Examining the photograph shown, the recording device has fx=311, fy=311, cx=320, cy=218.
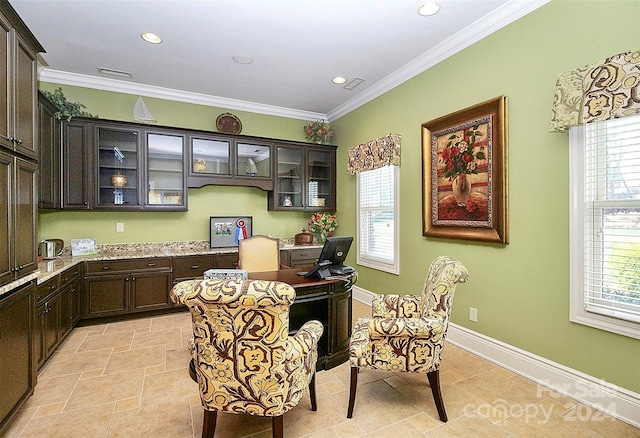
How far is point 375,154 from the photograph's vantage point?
418 cm

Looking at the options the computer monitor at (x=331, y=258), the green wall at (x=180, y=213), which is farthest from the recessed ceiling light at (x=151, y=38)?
the computer monitor at (x=331, y=258)

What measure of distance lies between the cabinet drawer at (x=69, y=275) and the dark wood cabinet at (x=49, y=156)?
2.43 ft

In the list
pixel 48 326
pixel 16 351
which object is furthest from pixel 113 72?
pixel 16 351

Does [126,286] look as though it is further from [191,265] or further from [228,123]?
[228,123]

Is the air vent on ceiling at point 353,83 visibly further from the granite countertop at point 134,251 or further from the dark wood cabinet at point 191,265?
the dark wood cabinet at point 191,265

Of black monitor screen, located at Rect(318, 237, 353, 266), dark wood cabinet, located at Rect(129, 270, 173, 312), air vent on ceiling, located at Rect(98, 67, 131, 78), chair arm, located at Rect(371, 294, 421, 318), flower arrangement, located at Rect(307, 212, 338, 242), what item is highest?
air vent on ceiling, located at Rect(98, 67, 131, 78)

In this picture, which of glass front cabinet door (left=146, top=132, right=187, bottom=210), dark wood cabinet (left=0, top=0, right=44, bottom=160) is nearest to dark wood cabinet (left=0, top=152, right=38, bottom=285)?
dark wood cabinet (left=0, top=0, right=44, bottom=160)

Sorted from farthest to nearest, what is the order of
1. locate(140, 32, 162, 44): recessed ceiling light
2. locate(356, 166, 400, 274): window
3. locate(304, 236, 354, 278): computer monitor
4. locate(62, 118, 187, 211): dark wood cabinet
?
locate(356, 166, 400, 274): window < locate(62, 118, 187, 211): dark wood cabinet < locate(140, 32, 162, 44): recessed ceiling light < locate(304, 236, 354, 278): computer monitor

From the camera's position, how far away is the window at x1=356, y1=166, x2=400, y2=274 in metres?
4.01

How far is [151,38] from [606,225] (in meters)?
4.17

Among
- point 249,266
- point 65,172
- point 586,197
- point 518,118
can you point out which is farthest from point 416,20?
point 65,172

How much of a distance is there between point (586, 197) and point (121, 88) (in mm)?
5205

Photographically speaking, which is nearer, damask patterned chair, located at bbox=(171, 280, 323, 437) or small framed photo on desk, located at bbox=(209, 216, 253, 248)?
damask patterned chair, located at bbox=(171, 280, 323, 437)

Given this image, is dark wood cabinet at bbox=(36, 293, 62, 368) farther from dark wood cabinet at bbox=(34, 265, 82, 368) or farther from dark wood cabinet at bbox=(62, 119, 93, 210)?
dark wood cabinet at bbox=(62, 119, 93, 210)
